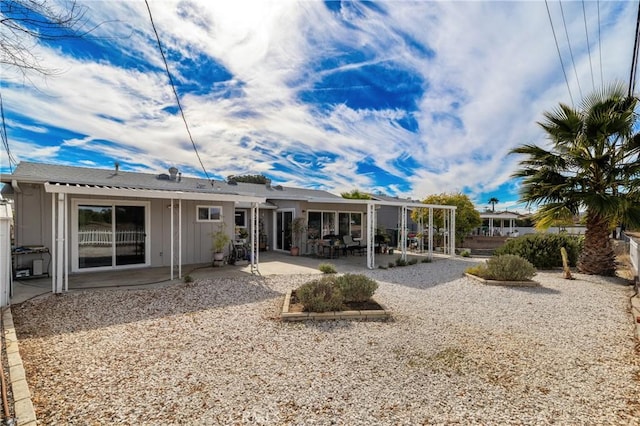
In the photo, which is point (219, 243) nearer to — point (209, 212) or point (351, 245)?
point (209, 212)

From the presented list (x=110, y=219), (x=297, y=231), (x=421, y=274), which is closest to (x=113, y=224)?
(x=110, y=219)

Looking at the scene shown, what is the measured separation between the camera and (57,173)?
35.0ft

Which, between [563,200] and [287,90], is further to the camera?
[287,90]

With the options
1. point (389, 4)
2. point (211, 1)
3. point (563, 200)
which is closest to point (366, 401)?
point (211, 1)

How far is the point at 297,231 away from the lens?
15219 millimetres

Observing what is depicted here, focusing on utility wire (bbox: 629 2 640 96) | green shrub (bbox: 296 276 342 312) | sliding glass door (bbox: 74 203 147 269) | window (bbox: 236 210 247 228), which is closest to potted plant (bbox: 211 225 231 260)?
sliding glass door (bbox: 74 203 147 269)

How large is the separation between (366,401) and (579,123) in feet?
35.4


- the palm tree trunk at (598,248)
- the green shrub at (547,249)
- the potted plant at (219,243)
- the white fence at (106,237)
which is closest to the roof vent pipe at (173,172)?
the white fence at (106,237)

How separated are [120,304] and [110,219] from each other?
4.88 m

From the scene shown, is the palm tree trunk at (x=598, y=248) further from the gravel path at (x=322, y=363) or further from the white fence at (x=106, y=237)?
the white fence at (x=106, y=237)

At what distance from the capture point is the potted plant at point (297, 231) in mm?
15109

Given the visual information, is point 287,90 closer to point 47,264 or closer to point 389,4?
point 389,4

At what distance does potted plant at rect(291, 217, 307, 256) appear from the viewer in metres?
15.1

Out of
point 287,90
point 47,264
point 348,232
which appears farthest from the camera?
point 348,232
